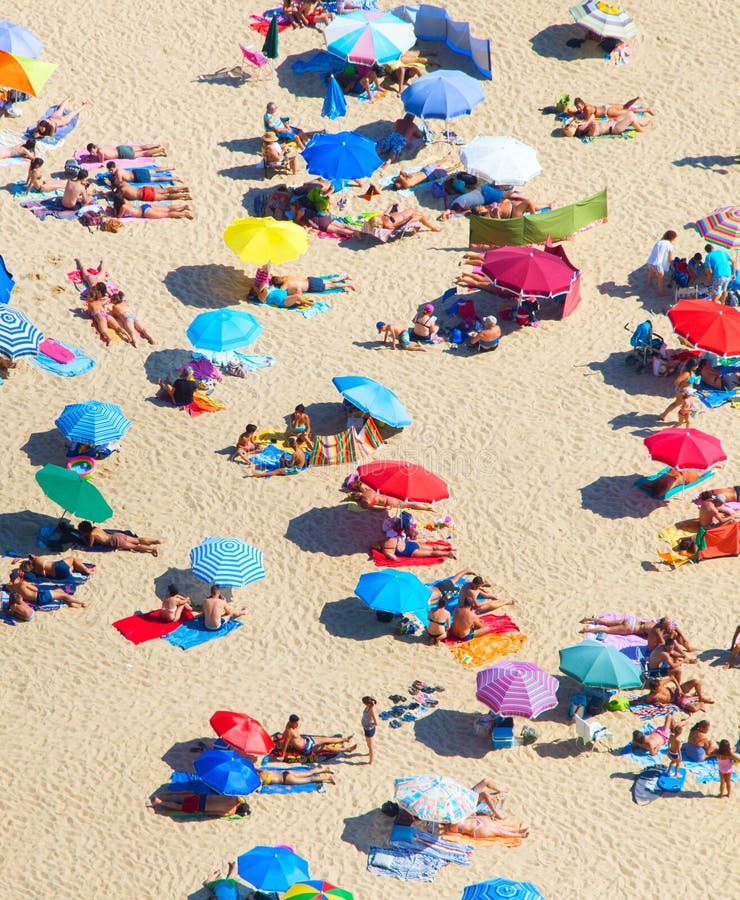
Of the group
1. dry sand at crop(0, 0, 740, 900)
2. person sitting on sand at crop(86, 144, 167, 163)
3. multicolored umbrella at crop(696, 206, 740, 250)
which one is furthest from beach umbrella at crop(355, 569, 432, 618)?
person sitting on sand at crop(86, 144, 167, 163)

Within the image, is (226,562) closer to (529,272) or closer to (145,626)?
(145,626)

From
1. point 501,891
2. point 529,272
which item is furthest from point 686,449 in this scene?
point 501,891

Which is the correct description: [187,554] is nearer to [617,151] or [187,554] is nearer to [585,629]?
[585,629]

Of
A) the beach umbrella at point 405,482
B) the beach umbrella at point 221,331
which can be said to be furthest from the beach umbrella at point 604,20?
the beach umbrella at point 405,482

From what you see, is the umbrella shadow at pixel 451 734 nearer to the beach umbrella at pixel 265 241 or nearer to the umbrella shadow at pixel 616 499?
the umbrella shadow at pixel 616 499

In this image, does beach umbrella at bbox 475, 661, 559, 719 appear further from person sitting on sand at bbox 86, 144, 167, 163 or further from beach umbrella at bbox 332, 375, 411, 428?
person sitting on sand at bbox 86, 144, 167, 163

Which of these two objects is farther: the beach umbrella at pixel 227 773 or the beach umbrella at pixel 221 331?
the beach umbrella at pixel 221 331
